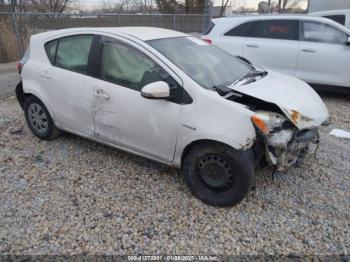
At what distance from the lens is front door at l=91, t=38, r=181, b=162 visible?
2.91 metres

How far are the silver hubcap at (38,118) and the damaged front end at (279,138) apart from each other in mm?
2821

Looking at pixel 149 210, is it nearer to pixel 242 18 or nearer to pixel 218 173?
pixel 218 173

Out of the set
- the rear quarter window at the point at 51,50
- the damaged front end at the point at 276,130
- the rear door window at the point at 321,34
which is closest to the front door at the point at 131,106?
the damaged front end at the point at 276,130

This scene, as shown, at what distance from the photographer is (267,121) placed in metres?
2.61

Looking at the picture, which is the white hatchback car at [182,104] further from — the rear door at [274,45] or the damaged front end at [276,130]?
the rear door at [274,45]

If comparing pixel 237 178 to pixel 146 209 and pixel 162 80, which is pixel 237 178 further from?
pixel 162 80

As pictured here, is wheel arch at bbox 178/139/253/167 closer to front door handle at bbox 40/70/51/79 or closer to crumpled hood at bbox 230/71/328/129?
crumpled hood at bbox 230/71/328/129

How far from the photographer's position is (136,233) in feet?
8.44

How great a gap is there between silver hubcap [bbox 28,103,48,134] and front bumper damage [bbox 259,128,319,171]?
9.50ft

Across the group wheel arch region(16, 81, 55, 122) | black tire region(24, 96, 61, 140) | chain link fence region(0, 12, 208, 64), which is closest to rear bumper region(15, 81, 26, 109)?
wheel arch region(16, 81, 55, 122)

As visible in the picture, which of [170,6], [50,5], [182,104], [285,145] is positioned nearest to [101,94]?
[182,104]

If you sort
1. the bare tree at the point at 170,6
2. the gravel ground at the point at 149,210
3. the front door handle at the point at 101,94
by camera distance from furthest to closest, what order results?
the bare tree at the point at 170,6 → the front door handle at the point at 101,94 → the gravel ground at the point at 149,210

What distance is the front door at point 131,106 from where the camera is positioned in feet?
9.56

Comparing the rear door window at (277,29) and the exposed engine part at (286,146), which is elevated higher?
the rear door window at (277,29)
